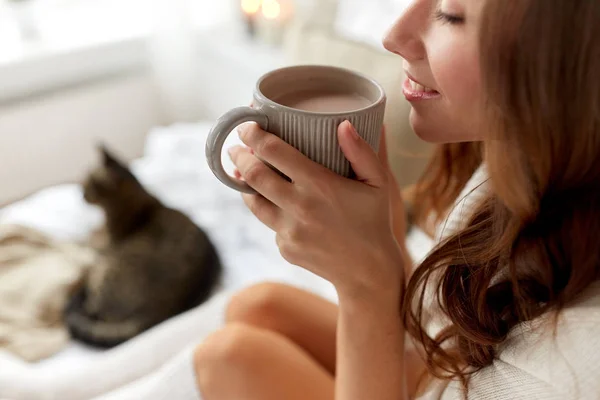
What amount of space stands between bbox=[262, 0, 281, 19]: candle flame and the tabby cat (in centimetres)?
72

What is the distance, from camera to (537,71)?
0.37 meters

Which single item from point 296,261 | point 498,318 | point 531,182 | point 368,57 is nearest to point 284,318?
point 296,261

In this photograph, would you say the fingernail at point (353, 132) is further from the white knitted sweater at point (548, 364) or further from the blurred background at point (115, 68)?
the blurred background at point (115, 68)

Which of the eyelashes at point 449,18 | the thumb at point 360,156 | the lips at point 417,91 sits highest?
the eyelashes at point 449,18

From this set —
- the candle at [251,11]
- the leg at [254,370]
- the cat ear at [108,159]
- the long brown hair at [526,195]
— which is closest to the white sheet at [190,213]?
the cat ear at [108,159]

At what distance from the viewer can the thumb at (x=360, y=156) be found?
455 mm

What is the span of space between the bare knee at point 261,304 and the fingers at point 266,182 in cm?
35

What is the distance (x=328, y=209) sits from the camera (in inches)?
20.1

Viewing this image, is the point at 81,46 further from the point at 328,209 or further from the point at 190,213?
the point at 328,209

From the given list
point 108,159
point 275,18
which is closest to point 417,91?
point 108,159

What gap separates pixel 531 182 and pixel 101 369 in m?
0.82

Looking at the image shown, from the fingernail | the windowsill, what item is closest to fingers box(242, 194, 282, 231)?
the fingernail

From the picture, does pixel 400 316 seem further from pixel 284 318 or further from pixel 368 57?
pixel 368 57

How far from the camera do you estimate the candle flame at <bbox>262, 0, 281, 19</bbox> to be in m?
1.70
